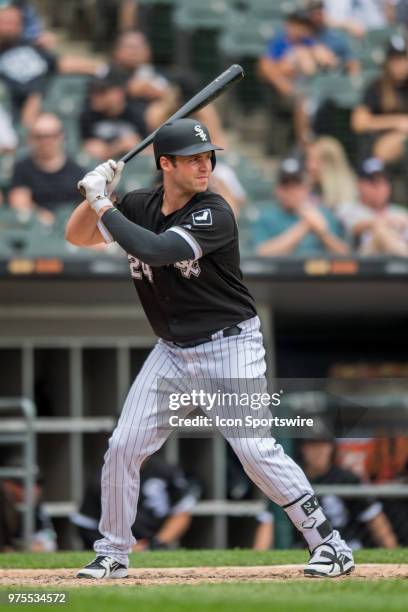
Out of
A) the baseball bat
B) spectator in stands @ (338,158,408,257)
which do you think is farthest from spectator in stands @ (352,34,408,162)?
the baseball bat

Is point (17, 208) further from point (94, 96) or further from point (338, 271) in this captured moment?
point (338, 271)

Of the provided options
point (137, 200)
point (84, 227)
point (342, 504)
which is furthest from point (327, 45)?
point (84, 227)

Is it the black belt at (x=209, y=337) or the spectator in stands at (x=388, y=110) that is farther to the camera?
the spectator in stands at (x=388, y=110)

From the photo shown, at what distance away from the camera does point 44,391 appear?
10.2 meters

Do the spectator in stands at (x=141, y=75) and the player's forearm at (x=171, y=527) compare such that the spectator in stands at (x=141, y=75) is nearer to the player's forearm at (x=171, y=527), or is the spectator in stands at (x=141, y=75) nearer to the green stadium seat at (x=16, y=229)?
the green stadium seat at (x=16, y=229)

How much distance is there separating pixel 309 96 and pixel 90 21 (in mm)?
2088

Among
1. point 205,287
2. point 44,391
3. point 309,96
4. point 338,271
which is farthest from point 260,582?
point 309,96

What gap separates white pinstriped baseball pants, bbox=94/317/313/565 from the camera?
4.79 meters

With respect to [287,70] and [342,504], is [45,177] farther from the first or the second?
[342,504]

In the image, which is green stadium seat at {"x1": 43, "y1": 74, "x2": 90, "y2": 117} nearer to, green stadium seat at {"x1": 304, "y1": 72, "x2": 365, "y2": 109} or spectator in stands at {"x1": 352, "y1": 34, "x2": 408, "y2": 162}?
green stadium seat at {"x1": 304, "y1": 72, "x2": 365, "y2": 109}

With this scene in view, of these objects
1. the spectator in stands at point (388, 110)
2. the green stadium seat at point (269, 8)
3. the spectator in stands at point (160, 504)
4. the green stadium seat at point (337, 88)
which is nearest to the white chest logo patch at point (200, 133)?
the spectator in stands at point (160, 504)

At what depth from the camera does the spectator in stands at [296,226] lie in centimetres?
964

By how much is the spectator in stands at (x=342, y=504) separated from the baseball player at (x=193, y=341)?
11.0ft

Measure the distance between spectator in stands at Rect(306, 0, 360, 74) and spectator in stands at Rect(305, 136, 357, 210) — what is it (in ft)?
2.71
